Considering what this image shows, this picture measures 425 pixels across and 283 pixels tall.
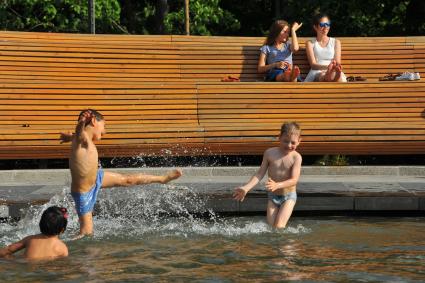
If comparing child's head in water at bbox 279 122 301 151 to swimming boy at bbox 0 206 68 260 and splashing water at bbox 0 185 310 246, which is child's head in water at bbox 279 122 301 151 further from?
swimming boy at bbox 0 206 68 260

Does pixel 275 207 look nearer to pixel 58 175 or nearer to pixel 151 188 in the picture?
pixel 151 188

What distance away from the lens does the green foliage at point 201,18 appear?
826 inches

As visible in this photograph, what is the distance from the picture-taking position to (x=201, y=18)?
69.3ft

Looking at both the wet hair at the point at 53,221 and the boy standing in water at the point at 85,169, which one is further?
the boy standing in water at the point at 85,169

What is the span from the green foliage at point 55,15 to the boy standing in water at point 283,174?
11.1m

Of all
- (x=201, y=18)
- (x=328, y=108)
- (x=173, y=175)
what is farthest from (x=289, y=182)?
(x=201, y=18)

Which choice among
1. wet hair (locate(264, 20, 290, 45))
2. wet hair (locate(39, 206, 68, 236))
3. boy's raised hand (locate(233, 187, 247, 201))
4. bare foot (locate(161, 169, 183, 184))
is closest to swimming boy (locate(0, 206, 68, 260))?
wet hair (locate(39, 206, 68, 236))

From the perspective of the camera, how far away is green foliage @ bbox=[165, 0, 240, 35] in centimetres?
2097

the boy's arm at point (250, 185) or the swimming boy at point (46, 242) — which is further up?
the boy's arm at point (250, 185)

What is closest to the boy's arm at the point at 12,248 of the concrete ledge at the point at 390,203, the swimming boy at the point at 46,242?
the swimming boy at the point at 46,242

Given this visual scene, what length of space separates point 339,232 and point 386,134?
381 centimetres

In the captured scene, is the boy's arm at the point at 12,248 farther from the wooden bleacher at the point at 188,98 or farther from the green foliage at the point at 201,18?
the green foliage at the point at 201,18

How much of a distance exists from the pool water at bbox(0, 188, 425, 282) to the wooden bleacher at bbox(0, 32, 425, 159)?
202 centimetres

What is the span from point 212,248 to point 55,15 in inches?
509
